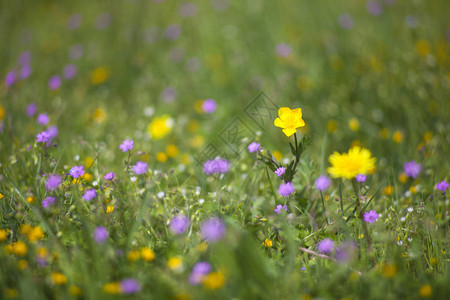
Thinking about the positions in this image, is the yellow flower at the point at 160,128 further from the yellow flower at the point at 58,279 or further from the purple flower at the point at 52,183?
the yellow flower at the point at 58,279

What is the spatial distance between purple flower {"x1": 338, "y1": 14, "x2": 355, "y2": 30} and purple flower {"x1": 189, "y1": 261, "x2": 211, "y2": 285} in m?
2.74

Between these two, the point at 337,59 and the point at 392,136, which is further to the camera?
the point at 337,59

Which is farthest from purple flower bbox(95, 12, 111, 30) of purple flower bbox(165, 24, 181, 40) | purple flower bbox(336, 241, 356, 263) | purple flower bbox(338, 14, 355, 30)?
purple flower bbox(336, 241, 356, 263)

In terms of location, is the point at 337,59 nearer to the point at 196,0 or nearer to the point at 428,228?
the point at 428,228

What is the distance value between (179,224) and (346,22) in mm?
2678

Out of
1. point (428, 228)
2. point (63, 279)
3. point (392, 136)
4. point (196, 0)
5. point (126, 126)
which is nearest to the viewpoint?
point (63, 279)

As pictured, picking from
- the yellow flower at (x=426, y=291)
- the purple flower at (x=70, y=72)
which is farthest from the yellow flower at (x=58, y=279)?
the purple flower at (x=70, y=72)

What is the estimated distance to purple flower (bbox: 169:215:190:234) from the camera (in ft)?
4.57

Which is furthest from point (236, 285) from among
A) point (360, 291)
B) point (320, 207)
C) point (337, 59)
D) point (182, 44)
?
point (182, 44)

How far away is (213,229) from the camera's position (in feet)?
4.04

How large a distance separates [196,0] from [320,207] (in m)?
3.43

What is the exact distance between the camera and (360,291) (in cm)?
121

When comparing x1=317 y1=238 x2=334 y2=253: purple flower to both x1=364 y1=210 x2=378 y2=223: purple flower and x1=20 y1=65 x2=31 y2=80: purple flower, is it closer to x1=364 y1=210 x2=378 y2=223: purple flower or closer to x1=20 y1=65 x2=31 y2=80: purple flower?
x1=364 y1=210 x2=378 y2=223: purple flower

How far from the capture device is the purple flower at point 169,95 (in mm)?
2985
